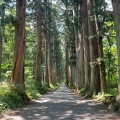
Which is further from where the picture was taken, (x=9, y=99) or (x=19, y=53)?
(x=19, y=53)

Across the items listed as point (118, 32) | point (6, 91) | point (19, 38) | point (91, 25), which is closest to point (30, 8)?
point (91, 25)

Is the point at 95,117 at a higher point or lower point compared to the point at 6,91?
lower

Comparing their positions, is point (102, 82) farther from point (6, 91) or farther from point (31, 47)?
point (31, 47)

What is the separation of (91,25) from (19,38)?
18.8 feet

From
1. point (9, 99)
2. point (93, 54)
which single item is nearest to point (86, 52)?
point (93, 54)

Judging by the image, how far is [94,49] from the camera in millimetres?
17859

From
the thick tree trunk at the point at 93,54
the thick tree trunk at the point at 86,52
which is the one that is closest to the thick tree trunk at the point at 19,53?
the thick tree trunk at the point at 93,54

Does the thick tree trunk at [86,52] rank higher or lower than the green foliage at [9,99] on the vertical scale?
higher

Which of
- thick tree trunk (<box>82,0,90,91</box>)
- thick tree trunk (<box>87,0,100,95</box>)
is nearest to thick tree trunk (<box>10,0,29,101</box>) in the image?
A: thick tree trunk (<box>87,0,100,95</box>)

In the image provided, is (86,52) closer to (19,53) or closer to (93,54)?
(93,54)

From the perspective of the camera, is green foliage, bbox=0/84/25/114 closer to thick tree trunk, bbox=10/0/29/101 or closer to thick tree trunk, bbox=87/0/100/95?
thick tree trunk, bbox=10/0/29/101

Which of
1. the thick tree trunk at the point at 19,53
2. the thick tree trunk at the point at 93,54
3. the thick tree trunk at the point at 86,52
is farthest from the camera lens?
the thick tree trunk at the point at 86,52

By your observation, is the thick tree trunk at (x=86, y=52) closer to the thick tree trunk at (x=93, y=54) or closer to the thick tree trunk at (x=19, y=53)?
the thick tree trunk at (x=93, y=54)

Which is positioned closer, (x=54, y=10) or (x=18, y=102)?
(x=18, y=102)
